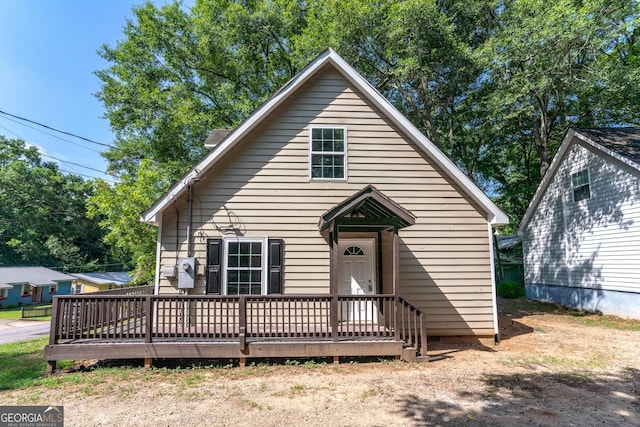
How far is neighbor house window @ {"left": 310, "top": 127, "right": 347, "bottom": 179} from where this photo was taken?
7.84 meters

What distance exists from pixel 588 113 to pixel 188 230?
68.7 feet

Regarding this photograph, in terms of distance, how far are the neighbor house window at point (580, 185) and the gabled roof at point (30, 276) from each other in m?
41.4

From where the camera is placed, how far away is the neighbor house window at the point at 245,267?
290 inches

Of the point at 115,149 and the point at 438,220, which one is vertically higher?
the point at 115,149

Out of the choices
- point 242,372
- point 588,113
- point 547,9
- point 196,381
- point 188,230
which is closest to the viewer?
point 196,381

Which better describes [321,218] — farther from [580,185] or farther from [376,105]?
[580,185]

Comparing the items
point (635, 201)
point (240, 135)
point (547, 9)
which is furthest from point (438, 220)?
point (547, 9)

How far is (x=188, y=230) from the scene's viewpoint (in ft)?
24.2

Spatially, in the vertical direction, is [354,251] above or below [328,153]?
below

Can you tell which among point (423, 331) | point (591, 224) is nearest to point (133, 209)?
point (423, 331)

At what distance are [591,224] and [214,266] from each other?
13282mm

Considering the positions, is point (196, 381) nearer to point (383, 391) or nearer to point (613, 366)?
point (383, 391)

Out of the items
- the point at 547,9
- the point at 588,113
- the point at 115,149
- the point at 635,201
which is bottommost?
the point at 635,201

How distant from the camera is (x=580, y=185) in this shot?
1291cm
